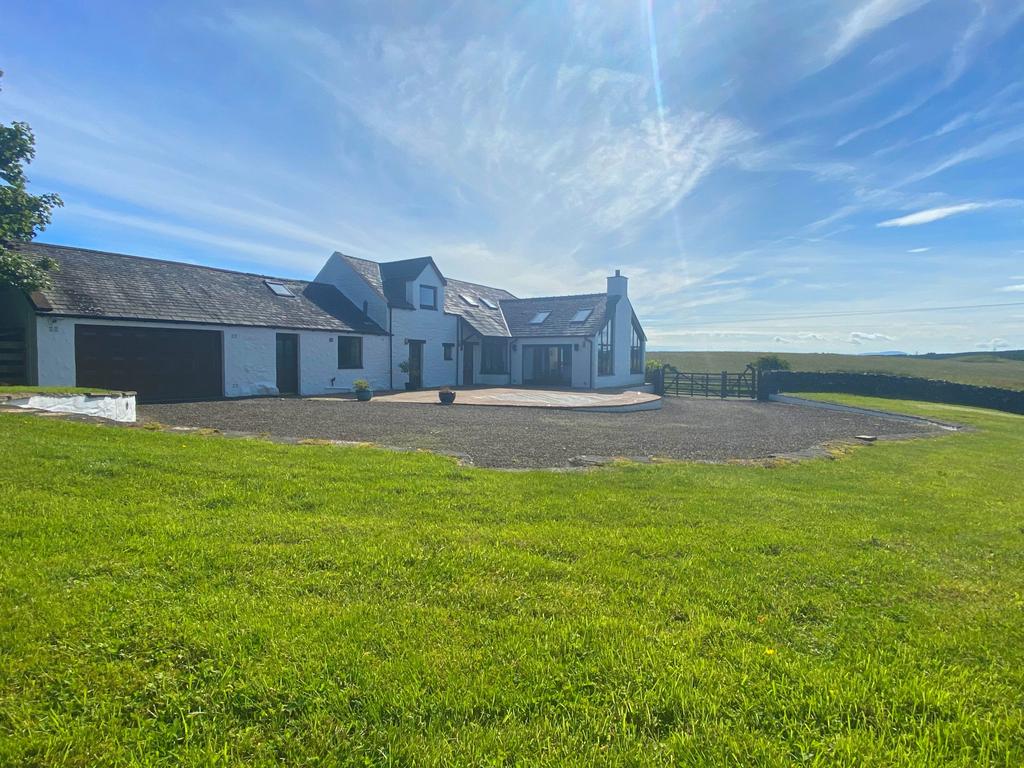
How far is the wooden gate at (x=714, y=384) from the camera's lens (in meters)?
28.4

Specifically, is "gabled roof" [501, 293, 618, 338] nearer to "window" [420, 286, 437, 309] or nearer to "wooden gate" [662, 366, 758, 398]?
"wooden gate" [662, 366, 758, 398]

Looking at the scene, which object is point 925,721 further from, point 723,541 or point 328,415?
point 328,415

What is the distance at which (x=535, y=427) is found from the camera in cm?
1358

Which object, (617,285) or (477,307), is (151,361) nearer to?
(477,307)

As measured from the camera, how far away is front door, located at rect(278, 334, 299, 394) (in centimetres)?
2212

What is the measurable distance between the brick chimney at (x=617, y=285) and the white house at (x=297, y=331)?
84 mm

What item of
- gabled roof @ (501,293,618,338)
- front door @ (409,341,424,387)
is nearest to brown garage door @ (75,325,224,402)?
front door @ (409,341,424,387)

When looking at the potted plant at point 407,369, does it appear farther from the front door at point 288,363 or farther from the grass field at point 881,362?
the grass field at point 881,362

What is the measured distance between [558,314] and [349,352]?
1300 cm

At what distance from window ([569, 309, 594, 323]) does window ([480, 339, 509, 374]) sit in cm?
419

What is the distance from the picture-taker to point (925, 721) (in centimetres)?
246

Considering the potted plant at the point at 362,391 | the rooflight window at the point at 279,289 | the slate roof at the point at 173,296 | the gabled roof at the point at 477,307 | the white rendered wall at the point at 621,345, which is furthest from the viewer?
the white rendered wall at the point at 621,345

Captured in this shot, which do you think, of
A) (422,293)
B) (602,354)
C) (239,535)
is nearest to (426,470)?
(239,535)

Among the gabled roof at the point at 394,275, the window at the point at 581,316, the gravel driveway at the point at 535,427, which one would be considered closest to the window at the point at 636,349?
the window at the point at 581,316
